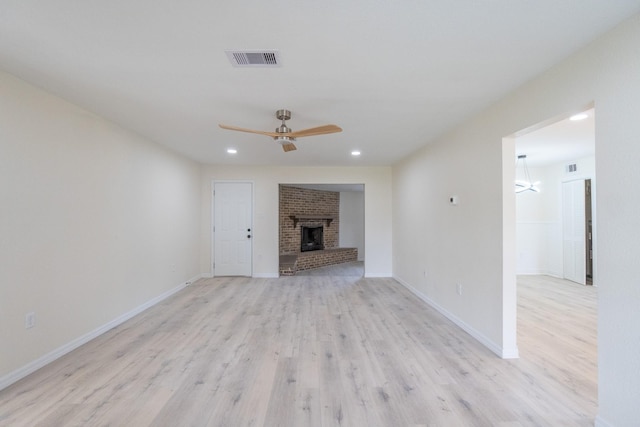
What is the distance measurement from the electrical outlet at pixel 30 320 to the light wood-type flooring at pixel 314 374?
0.39 metres

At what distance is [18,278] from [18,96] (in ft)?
4.70

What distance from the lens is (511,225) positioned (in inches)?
98.5

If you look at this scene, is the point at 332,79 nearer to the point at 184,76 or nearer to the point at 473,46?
the point at 473,46

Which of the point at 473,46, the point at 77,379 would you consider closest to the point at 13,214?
the point at 77,379

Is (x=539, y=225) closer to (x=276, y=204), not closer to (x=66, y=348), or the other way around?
(x=276, y=204)

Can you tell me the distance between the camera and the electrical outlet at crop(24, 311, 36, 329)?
2.21m

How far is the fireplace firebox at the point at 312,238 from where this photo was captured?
7.64 metres

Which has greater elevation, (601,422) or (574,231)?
(574,231)

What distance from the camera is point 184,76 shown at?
210 cm

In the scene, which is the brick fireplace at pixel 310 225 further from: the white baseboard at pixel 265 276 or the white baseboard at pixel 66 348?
the white baseboard at pixel 66 348

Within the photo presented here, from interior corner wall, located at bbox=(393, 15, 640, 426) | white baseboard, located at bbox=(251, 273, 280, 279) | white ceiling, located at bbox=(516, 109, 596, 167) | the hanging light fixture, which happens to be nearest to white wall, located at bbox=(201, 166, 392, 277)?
white baseboard, located at bbox=(251, 273, 280, 279)

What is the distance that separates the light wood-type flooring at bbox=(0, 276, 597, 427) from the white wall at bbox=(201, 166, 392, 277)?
81.7 inches

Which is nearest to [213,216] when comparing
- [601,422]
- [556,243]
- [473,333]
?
[473,333]

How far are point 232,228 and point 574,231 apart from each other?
6720 millimetres
